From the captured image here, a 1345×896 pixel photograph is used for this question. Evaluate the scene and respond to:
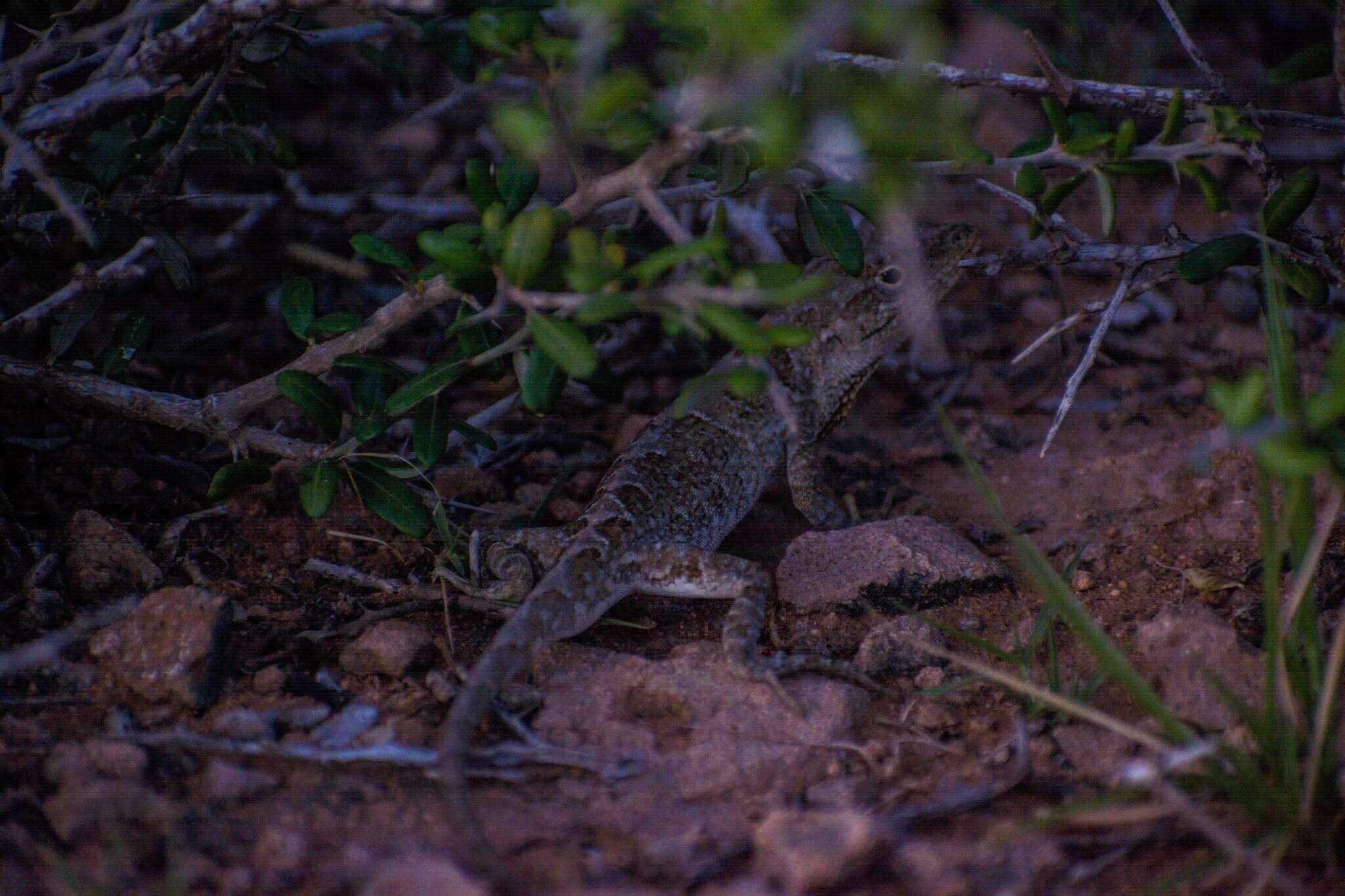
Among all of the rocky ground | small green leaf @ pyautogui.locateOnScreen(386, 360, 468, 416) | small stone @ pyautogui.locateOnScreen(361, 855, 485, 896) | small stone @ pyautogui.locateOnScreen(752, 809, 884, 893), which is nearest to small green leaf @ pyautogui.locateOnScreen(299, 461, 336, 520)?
small green leaf @ pyautogui.locateOnScreen(386, 360, 468, 416)

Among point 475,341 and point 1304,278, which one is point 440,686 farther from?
point 1304,278

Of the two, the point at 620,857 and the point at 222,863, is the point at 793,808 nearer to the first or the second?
the point at 620,857

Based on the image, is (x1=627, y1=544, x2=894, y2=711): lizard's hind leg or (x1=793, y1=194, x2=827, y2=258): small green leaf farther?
(x1=793, y1=194, x2=827, y2=258): small green leaf

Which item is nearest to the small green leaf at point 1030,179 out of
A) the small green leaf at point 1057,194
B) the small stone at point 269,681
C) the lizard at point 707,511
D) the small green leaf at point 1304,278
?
the small green leaf at point 1057,194

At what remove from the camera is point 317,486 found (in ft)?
11.3

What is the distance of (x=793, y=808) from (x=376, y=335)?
2.14 meters

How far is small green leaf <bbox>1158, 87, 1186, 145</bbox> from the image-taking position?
3.04 metres

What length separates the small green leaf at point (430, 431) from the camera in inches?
143

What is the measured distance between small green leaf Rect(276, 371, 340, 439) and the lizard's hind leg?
1.26 m

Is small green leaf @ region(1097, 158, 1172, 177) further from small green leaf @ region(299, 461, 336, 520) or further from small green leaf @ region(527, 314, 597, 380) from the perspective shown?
small green leaf @ region(299, 461, 336, 520)

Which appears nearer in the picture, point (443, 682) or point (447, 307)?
point (443, 682)

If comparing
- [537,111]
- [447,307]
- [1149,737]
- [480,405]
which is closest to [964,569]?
[1149,737]

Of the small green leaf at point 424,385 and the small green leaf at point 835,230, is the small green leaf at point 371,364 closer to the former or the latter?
the small green leaf at point 424,385

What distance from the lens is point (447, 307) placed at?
5.62m
